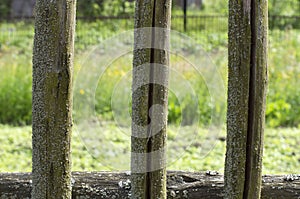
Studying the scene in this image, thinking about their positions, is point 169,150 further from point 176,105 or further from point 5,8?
point 5,8

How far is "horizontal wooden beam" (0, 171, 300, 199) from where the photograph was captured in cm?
229

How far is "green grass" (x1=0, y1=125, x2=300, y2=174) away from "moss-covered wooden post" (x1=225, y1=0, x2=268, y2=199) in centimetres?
290

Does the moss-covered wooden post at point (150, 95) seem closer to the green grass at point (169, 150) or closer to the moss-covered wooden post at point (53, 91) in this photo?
the moss-covered wooden post at point (53, 91)

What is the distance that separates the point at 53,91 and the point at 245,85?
Result: 608 millimetres

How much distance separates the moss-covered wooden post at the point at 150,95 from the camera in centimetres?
195

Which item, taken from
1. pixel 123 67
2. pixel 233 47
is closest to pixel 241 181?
pixel 233 47

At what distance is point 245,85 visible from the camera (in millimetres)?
1931

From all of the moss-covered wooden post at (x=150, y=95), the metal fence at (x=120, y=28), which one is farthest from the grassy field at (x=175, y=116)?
the moss-covered wooden post at (x=150, y=95)

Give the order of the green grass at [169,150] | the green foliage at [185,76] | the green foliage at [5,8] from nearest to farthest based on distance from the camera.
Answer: the green grass at [169,150] → the green foliage at [185,76] → the green foliage at [5,8]

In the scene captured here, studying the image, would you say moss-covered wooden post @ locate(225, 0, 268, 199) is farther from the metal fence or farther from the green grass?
the metal fence

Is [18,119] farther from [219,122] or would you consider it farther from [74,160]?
[219,122]

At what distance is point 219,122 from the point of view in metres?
6.37

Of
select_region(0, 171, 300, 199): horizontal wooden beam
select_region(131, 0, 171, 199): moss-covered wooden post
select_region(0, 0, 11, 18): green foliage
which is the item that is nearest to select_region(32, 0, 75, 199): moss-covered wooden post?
select_region(131, 0, 171, 199): moss-covered wooden post

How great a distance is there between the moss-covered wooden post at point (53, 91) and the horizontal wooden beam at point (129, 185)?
339 millimetres
